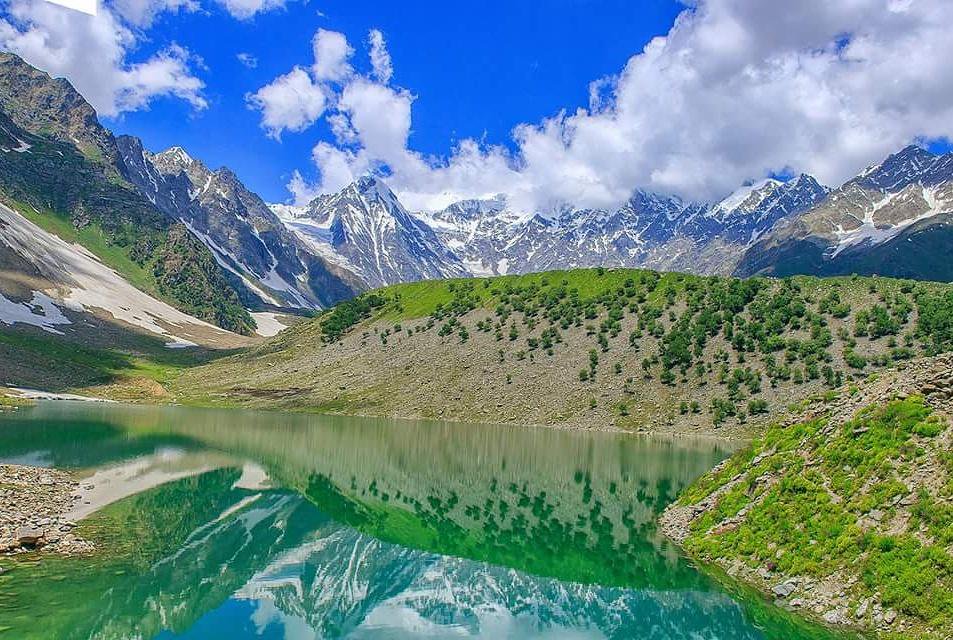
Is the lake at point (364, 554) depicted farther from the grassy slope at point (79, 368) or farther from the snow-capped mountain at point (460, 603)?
the grassy slope at point (79, 368)

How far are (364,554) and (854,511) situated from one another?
936 inches

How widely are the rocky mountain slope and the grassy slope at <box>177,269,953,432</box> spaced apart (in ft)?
246

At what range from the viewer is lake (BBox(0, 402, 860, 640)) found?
25.4 meters

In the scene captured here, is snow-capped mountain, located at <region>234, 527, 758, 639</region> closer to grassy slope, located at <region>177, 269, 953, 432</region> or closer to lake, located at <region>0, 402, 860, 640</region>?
lake, located at <region>0, 402, 860, 640</region>

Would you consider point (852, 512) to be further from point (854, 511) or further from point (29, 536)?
point (29, 536)

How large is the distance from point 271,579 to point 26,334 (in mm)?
177225

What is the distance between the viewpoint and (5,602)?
2342 centimetres

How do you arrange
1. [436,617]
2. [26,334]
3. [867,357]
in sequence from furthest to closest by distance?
[26,334] < [867,357] < [436,617]

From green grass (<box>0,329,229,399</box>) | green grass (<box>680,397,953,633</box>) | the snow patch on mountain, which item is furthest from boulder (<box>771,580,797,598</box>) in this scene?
the snow patch on mountain

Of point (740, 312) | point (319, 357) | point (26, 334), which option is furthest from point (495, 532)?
point (26, 334)

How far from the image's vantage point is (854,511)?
29266mm

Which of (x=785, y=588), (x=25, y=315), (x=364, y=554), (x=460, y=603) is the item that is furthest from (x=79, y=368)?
(x=785, y=588)

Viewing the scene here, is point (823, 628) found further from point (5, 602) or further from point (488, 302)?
point (488, 302)

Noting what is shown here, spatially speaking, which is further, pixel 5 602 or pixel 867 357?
pixel 867 357
